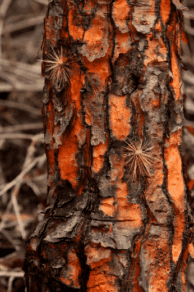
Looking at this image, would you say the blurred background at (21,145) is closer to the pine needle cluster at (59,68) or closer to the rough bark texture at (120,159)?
the rough bark texture at (120,159)

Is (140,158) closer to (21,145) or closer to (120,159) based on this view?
(120,159)

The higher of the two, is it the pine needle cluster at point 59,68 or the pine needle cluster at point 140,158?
the pine needle cluster at point 59,68

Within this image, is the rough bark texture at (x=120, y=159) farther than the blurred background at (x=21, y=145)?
No

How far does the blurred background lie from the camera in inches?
54.3

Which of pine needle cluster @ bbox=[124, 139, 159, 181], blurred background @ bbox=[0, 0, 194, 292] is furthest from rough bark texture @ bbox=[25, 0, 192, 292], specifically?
blurred background @ bbox=[0, 0, 194, 292]

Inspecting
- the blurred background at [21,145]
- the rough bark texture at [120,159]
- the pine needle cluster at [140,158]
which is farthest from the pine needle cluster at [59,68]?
the blurred background at [21,145]

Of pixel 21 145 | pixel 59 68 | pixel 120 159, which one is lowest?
pixel 21 145

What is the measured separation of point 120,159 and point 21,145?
5.48 ft

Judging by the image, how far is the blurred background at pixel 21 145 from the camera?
4.52 feet

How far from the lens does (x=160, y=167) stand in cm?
73

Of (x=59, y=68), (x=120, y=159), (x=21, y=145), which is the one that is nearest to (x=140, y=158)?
(x=120, y=159)

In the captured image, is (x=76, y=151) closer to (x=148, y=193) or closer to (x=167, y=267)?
(x=148, y=193)

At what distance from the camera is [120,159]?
2.36ft

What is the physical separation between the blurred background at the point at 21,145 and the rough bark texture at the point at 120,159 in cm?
17
